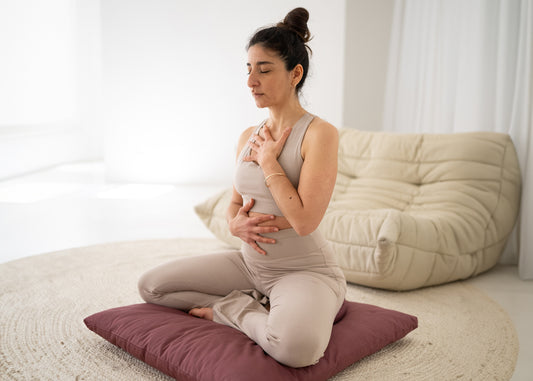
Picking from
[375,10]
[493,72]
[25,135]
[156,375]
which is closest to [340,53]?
[375,10]

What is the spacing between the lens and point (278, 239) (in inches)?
78.5

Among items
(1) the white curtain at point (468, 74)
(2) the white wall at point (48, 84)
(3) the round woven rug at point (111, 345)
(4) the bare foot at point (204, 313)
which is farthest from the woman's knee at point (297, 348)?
(2) the white wall at point (48, 84)

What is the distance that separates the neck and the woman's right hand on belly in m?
0.30

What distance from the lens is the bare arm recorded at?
6.09 feet

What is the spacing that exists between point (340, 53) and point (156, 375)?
4276 mm

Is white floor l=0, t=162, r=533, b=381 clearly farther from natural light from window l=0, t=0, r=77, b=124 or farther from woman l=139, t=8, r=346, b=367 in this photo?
natural light from window l=0, t=0, r=77, b=124

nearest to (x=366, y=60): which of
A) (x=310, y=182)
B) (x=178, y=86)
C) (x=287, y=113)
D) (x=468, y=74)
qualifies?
(x=468, y=74)

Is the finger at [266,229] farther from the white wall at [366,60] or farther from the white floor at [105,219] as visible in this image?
the white wall at [366,60]

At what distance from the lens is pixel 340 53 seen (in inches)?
218

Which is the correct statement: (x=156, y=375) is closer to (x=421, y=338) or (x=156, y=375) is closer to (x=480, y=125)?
(x=421, y=338)

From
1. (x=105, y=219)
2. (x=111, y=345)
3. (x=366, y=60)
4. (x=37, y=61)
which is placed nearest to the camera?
(x=111, y=345)

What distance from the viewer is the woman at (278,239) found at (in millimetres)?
1834

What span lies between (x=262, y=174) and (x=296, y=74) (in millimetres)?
372

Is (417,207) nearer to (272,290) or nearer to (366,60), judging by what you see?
(272,290)
